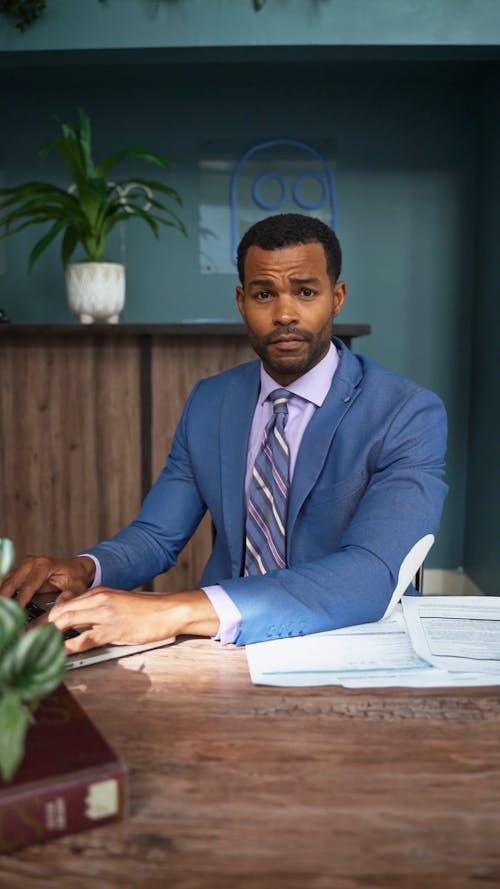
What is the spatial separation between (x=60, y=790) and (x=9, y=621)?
0.14 meters

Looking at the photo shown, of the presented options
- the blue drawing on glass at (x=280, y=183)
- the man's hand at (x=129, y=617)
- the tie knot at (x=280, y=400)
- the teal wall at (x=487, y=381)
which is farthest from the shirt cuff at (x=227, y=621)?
the blue drawing on glass at (x=280, y=183)

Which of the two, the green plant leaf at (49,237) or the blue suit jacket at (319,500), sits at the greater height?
the green plant leaf at (49,237)

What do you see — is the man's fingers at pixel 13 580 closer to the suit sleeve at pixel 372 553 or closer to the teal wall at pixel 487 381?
the suit sleeve at pixel 372 553

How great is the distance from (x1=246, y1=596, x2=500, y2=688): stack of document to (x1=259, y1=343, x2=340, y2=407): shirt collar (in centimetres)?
53

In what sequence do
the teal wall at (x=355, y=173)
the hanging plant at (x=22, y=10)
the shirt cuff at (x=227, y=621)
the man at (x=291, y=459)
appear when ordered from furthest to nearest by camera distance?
the teal wall at (x=355, y=173) → the hanging plant at (x=22, y=10) → the man at (x=291, y=459) → the shirt cuff at (x=227, y=621)

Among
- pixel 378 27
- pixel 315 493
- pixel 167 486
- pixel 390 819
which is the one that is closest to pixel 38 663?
pixel 390 819

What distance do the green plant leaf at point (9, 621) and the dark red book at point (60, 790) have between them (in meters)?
0.10

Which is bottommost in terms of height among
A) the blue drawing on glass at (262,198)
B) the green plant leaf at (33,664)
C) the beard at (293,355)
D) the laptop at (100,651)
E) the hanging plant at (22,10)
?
the laptop at (100,651)

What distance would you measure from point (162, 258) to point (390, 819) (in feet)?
10.8

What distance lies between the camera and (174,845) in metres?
0.60

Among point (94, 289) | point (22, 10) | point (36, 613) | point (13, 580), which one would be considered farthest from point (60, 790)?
point (22, 10)

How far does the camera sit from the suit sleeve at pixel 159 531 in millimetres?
1412

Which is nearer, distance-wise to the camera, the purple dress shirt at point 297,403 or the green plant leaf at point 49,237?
the purple dress shirt at point 297,403

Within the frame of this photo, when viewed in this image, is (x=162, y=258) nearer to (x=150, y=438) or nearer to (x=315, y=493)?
(x=150, y=438)
